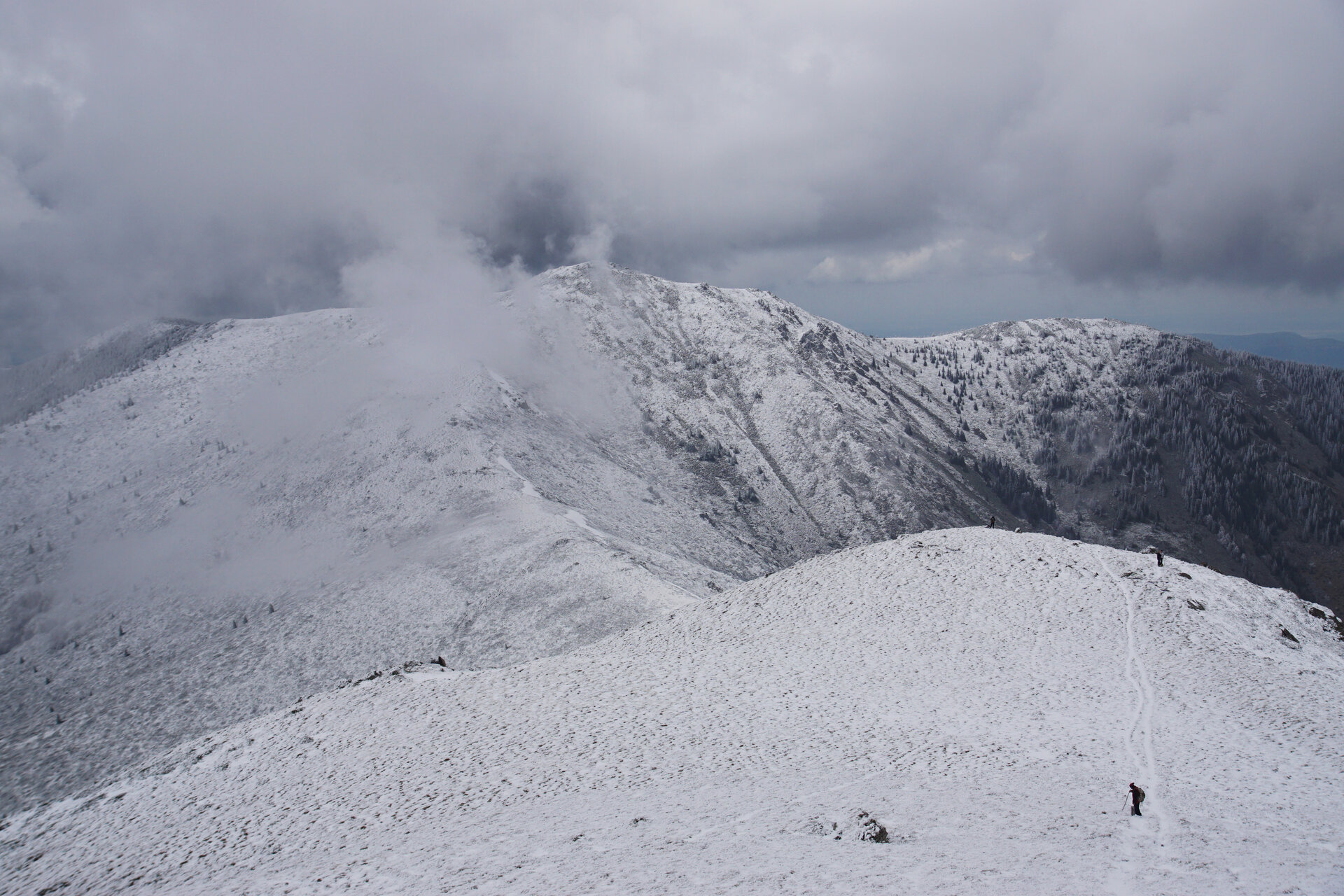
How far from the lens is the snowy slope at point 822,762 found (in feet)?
55.0

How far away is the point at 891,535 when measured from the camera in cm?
14712

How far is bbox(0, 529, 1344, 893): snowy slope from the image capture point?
1677 cm

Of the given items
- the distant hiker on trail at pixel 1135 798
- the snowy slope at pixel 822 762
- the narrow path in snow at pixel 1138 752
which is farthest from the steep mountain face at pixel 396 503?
the distant hiker on trail at pixel 1135 798

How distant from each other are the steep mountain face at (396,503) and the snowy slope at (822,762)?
69.2 ft

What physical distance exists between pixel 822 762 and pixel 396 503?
77657mm

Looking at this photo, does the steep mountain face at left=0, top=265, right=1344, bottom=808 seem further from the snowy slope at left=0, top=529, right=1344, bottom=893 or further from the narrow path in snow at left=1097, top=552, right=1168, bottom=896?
the narrow path in snow at left=1097, top=552, right=1168, bottom=896

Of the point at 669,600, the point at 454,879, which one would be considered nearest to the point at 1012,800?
the point at 454,879

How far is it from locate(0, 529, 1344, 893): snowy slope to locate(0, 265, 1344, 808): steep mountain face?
830 inches

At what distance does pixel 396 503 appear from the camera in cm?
8912

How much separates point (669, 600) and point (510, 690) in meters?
24.0

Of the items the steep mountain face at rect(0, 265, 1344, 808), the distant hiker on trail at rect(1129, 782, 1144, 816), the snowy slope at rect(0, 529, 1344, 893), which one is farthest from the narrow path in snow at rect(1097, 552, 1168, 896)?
the steep mountain face at rect(0, 265, 1344, 808)

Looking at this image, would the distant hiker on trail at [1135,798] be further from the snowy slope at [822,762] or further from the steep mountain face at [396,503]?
the steep mountain face at [396,503]

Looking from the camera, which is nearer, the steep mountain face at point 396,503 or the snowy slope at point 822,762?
the snowy slope at point 822,762

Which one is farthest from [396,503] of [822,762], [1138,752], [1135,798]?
[1135,798]
